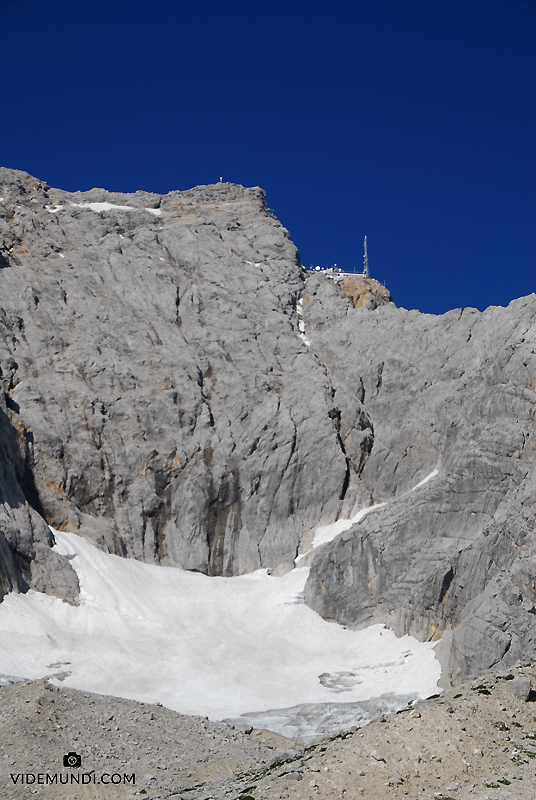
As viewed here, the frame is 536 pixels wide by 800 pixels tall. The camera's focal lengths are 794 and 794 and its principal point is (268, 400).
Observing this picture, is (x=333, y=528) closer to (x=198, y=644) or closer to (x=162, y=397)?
(x=198, y=644)

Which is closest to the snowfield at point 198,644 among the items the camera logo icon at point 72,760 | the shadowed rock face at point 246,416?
the shadowed rock face at point 246,416

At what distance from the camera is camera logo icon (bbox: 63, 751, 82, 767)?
107 ft

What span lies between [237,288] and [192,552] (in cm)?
3455

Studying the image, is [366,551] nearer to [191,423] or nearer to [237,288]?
[191,423]

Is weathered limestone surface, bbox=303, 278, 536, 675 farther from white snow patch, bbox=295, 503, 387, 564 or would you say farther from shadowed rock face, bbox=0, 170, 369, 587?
shadowed rock face, bbox=0, 170, 369, 587

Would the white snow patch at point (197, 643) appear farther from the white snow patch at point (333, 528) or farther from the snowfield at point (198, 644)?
the white snow patch at point (333, 528)

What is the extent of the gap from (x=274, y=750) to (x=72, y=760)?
981cm

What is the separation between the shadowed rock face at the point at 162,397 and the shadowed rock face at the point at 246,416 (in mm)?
217

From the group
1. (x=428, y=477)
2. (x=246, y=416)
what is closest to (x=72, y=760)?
(x=428, y=477)

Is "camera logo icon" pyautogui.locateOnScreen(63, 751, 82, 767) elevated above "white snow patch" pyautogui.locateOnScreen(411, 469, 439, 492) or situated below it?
below

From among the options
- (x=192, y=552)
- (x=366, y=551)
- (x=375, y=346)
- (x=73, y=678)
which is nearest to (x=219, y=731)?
(x=73, y=678)

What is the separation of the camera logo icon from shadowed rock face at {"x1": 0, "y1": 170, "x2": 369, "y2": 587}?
1473 inches

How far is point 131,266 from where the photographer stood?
97.9m

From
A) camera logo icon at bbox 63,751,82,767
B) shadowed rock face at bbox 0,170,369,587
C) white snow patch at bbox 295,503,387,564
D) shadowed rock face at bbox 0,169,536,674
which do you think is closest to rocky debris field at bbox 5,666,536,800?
camera logo icon at bbox 63,751,82,767
